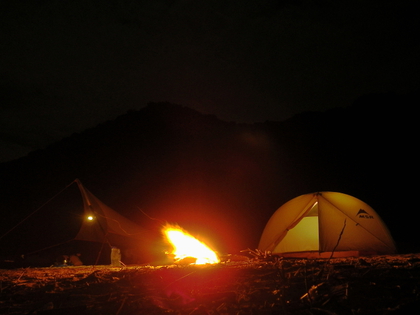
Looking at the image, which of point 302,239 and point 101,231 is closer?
point 101,231

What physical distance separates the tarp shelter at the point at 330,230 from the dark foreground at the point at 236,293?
3779mm

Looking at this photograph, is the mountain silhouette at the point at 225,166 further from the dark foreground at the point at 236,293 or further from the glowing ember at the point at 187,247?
the dark foreground at the point at 236,293

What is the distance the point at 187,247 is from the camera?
6.87m

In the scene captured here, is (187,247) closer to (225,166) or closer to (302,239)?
(302,239)

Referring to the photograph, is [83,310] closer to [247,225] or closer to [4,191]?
[247,225]

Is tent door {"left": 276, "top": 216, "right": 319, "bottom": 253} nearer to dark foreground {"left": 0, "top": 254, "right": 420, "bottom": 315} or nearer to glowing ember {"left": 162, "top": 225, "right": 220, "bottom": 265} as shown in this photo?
glowing ember {"left": 162, "top": 225, "right": 220, "bottom": 265}

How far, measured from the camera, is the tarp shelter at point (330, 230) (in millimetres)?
7613

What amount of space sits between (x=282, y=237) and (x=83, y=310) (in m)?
5.95

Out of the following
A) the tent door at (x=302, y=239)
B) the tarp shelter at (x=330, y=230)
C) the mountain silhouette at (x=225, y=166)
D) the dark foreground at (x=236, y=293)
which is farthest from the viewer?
the mountain silhouette at (x=225, y=166)

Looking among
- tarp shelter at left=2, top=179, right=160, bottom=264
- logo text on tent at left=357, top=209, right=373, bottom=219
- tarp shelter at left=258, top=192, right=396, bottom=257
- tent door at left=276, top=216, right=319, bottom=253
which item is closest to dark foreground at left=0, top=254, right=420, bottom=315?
tarp shelter at left=258, top=192, right=396, bottom=257

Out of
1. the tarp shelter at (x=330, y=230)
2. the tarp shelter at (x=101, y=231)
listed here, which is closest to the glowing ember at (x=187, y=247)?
the tarp shelter at (x=101, y=231)

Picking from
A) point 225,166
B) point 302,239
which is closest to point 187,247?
point 302,239

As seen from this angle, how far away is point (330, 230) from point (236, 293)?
5.04 m

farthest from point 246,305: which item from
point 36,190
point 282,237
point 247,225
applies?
point 36,190
